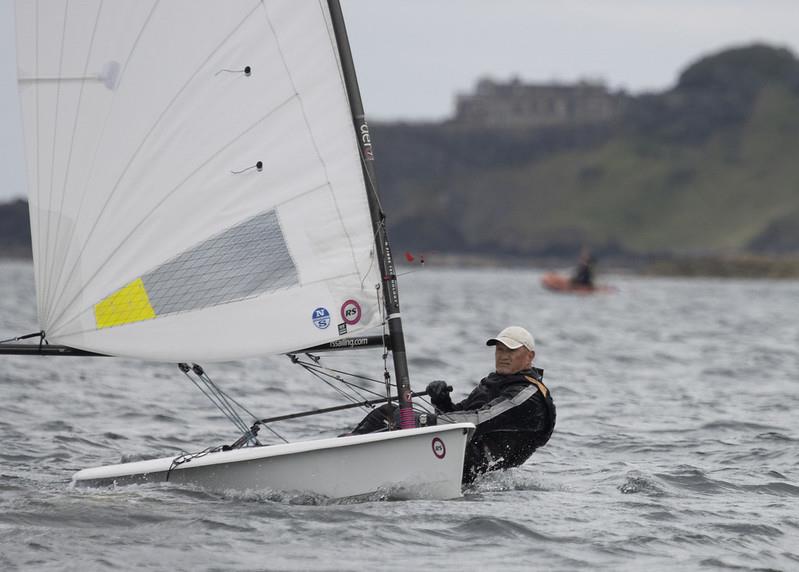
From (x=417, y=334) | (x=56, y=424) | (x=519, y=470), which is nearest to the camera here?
(x=519, y=470)

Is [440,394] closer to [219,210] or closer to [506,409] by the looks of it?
[506,409]

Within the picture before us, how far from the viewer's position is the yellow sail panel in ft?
24.9

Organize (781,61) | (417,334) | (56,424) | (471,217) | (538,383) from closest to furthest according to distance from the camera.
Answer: (538,383)
(56,424)
(417,334)
(471,217)
(781,61)

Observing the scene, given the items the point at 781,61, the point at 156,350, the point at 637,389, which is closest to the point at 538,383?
the point at 156,350

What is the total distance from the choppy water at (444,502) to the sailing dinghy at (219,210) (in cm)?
39

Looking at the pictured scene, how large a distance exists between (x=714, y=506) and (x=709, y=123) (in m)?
181

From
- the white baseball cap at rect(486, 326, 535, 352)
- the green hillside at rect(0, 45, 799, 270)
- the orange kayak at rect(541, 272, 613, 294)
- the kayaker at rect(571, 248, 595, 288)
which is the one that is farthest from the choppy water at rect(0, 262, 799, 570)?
the green hillside at rect(0, 45, 799, 270)

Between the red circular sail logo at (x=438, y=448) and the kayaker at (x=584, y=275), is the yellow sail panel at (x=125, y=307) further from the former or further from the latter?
the kayaker at (x=584, y=275)

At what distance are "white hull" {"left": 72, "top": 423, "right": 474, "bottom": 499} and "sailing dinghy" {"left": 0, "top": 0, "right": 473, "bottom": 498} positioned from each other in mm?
10

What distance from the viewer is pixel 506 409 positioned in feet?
26.7

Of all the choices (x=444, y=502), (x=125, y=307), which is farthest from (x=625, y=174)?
(x=125, y=307)

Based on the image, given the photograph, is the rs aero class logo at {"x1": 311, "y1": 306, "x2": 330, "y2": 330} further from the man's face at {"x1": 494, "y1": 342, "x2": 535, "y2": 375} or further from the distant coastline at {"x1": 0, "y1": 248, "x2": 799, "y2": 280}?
the distant coastline at {"x1": 0, "y1": 248, "x2": 799, "y2": 280}

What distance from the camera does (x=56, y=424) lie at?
11.4 metres

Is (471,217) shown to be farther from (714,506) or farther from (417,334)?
(714,506)
